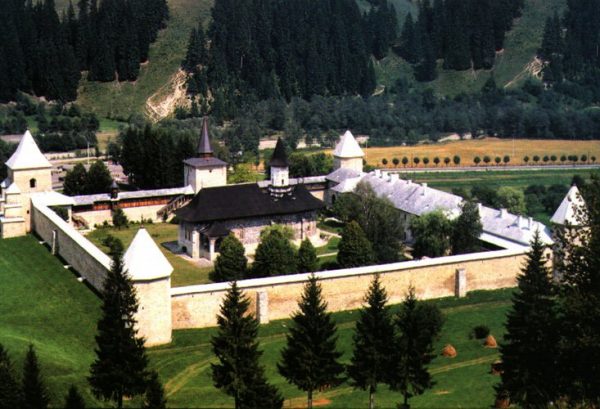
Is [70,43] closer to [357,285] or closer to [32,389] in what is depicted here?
[357,285]

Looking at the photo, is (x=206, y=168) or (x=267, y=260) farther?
(x=206, y=168)

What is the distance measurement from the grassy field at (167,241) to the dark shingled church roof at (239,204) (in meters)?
2.62

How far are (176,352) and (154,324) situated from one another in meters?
1.53

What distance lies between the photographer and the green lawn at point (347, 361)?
3538 cm

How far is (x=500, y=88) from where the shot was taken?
12950 centimetres

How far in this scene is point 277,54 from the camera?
432 feet

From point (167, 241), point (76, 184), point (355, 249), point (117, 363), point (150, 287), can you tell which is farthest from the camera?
point (76, 184)

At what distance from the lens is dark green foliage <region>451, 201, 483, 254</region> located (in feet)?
174

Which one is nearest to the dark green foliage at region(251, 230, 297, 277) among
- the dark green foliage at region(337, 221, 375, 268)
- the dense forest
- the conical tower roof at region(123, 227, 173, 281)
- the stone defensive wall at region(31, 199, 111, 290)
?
the dark green foliage at region(337, 221, 375, 268)

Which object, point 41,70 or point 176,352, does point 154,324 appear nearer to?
point 176,352

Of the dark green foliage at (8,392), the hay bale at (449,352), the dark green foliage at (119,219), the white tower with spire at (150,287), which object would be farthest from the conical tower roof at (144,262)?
the dark green foliage at (119,219)

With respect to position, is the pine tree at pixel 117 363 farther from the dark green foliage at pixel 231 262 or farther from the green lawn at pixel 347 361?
the dark green foliage at pixel 231 262

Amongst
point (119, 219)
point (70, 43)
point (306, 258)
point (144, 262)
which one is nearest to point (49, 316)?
point (144, 262)

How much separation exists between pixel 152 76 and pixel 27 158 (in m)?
63.8
